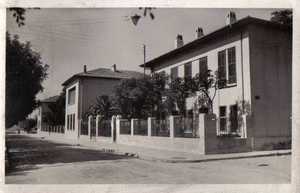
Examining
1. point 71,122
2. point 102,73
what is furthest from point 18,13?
point 71,122

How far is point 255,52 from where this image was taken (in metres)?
7.71

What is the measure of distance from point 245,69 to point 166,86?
282 centimetres

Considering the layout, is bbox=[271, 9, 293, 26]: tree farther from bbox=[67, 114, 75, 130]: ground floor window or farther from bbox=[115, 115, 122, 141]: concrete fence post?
bbox=[67, 114, 75, 130]: ground floor window

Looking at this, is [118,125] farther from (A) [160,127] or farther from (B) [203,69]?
(B) [203,69]

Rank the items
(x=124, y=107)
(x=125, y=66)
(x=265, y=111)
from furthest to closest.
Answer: (x=124, y=107)
(x=265, y=111)
(x=125, y=66)

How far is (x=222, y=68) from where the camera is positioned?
896 centimetres

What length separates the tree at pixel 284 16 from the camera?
4652 millimetres

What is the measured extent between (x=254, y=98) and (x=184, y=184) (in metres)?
3.89

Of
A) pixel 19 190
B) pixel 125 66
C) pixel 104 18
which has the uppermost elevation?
pixel 104 18

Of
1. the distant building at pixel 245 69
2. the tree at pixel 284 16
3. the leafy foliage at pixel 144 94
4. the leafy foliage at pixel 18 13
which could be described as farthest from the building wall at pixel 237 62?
the leafy foliage at pixel 18 13

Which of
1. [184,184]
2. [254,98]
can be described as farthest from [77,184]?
[254,98]

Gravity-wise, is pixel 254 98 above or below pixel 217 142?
above

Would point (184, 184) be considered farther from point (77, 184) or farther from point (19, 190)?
point (19, 190)

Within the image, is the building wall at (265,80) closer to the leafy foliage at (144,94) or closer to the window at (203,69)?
the window at (203,69)
